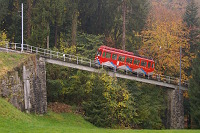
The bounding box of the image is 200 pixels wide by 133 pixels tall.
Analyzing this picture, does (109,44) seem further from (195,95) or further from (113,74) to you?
(195,95)

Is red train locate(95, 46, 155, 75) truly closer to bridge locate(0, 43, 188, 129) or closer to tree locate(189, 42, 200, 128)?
bridge locate(0, 43, 188, 129)

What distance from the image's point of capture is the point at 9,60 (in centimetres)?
2569

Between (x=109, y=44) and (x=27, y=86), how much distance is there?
932 inches

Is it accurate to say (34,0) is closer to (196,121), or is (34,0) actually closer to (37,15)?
(37,15)

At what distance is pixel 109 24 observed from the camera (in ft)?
167

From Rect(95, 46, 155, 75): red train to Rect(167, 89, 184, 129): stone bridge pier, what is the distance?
410cm

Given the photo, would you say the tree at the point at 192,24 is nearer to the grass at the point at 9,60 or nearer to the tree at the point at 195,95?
the tree at the point at 195,95

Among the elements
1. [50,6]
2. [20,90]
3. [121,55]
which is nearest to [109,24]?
[50,6]

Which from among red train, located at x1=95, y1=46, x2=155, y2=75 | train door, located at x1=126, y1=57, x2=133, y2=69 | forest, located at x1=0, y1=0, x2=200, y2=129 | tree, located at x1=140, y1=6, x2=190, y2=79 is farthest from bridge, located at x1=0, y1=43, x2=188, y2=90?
tree, located at x1=140, y1=6, x2=190, y2=79

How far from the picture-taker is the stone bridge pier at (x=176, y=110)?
119ft

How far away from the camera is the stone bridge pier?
3622 centimetres

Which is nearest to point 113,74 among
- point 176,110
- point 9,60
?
point 176,110

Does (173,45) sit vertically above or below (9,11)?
below

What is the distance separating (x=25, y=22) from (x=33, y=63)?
17.7 metres
